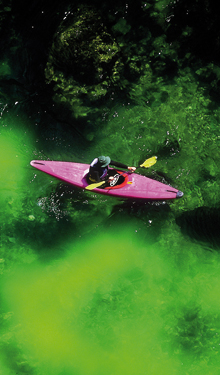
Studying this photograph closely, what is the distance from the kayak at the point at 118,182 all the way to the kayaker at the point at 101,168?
0.15 meters

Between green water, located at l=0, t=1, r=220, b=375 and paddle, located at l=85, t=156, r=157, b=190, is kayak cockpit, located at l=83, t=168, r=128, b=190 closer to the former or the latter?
paddle, located at l=85, t=156, r=157, b=190

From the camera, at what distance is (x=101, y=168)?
4.74 metres

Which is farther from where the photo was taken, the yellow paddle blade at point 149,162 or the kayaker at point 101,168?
the yellow paddle blade at point 149,162

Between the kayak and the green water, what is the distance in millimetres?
186

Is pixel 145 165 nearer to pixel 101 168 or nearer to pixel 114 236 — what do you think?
pixel 101 168

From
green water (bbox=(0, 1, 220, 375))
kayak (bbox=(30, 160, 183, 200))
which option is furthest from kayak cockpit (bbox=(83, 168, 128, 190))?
green water (bbox=(0, 1, 220, 375))

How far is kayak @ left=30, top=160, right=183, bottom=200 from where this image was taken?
196 inches

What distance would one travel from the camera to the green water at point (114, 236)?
182 inches

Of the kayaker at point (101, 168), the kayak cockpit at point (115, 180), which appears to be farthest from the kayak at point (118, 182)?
the kayaker at point (101, 168)

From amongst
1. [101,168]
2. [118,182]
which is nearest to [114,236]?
[118,182]

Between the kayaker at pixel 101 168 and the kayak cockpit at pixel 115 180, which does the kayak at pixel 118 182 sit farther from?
the kayaker at pixel 101 168

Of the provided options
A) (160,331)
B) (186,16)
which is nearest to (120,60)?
(186,16)

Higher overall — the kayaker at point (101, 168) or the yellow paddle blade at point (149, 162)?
the kayaker at point (101, 168)

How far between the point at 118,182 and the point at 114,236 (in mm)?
933
